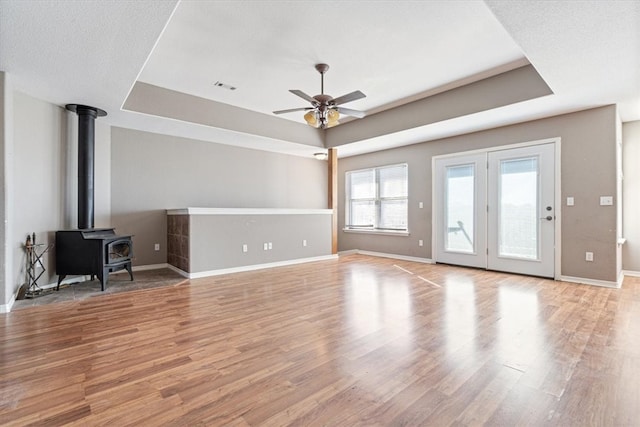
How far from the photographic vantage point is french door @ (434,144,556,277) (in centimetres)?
479

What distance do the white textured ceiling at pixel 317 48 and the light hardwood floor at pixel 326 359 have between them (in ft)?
8.45

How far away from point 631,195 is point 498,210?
1.96m

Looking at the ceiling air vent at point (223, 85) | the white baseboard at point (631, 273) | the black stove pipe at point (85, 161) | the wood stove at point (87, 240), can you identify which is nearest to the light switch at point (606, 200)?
the white baseboard at point (631, 273)

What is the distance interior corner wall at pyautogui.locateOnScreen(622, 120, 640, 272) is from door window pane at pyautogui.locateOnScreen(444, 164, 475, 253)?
7.32ft

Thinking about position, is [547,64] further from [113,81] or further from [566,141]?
[113,81]

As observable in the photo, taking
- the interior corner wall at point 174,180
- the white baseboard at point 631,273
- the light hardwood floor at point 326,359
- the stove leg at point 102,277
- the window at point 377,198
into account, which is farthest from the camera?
the window at point 377,198

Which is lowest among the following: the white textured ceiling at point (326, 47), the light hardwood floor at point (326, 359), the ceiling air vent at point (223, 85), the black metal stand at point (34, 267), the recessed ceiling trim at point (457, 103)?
the light hardwood floor at point (326, 359)

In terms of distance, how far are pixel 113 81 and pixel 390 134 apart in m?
4.44

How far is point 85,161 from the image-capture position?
4297mm

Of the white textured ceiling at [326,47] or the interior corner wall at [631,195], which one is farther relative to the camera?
the interior corner wall at [631,195]

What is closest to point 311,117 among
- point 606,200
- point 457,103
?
point 457,103

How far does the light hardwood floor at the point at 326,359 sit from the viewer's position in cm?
158

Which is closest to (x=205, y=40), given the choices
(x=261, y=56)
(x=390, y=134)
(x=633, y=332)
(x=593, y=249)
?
(x=261, y=56)

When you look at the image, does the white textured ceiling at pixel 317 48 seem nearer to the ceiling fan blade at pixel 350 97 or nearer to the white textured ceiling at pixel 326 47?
the white textured ceiling at pixel 326 47
